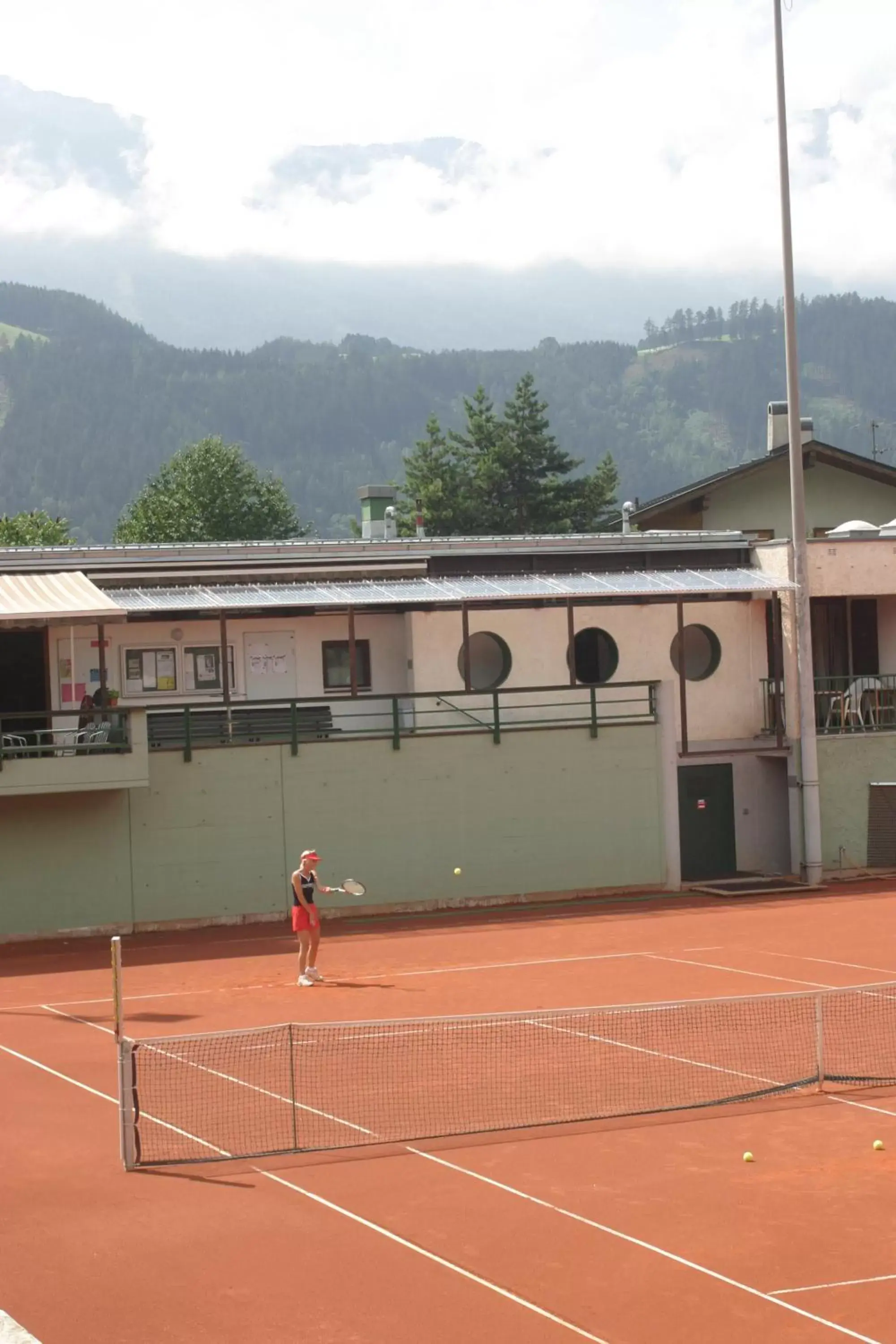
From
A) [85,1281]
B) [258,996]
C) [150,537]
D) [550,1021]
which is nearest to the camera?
[85,1281]

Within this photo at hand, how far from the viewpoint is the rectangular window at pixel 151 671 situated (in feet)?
98.6

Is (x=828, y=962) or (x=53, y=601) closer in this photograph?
(x=828, y=962)

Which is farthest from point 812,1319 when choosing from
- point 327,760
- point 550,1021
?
point 327,760

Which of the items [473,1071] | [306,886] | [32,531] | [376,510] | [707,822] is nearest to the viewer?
[473,1071]

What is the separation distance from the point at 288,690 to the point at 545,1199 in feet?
65.6

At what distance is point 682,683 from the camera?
32.5 meters

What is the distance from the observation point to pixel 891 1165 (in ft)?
40.2

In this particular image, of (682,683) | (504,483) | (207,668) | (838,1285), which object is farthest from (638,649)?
(504,483)

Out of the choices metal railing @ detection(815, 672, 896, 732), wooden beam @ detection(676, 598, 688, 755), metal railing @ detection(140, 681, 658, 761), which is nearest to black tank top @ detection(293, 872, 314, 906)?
metal railing @ detection(140, 681, 658, 761)

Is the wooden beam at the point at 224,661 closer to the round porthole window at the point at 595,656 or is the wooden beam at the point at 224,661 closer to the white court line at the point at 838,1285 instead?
the round porthole window at the point at 595,656

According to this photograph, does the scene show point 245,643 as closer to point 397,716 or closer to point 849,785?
point 397,716

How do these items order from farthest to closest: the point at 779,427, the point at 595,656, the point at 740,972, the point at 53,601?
1. the point at 779,427
2. the point at 595,656
3. the point at 53,601
4. the point at 740,972

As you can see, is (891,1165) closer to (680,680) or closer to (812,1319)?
(812,1319)

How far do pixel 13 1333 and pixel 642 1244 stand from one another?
376cm
